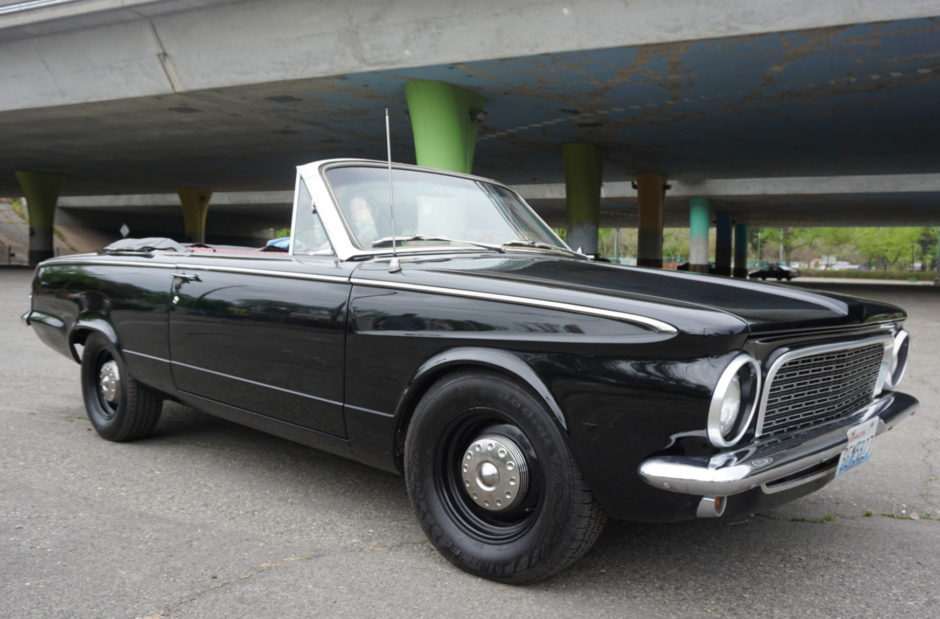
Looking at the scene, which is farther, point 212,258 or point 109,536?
point 212,258

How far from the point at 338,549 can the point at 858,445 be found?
81.3 inches

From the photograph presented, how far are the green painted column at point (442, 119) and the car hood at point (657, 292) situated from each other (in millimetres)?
10926

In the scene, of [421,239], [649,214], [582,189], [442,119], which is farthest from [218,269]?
[649,214]

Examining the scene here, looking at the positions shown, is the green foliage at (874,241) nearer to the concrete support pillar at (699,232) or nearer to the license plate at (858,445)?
the concrete support pillar at (699,232)

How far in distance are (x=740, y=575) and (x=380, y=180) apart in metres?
2.39

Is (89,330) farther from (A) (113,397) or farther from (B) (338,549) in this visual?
(B) (338,549)

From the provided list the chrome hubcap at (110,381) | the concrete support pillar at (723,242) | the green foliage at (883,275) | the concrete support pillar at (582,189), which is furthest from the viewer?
the green foliage at (883,275)

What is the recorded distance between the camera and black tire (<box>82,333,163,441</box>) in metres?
4.19

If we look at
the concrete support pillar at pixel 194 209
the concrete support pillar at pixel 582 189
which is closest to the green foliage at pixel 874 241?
the concrete support pillar at pixel 194 209

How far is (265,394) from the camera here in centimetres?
332

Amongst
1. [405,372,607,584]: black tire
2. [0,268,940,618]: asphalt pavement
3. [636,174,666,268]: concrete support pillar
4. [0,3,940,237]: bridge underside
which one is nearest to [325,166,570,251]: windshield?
[405,372,607,584]: black tire

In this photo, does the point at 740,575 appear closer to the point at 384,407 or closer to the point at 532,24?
the point at 384,407

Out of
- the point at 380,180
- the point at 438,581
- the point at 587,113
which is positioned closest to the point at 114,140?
the point at 587,113

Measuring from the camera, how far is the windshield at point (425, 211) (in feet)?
11.1
